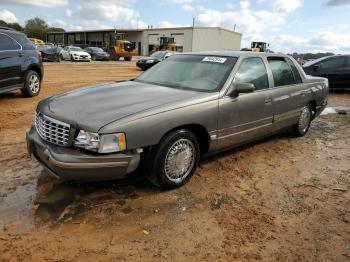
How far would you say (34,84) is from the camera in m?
9.43

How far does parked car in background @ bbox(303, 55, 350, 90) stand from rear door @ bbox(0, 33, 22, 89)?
1041 cm

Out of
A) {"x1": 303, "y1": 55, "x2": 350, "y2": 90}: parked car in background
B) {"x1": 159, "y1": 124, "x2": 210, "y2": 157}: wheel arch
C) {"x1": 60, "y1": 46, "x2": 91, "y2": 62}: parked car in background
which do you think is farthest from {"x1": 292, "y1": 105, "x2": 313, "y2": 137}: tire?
{"x1": 60, "y1": 46, "x2": 91, "y2": 62}: parked car in background

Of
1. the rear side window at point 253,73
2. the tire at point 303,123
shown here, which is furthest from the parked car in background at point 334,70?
the rear side window at point 253,73

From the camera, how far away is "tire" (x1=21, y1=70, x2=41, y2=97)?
29.8ft

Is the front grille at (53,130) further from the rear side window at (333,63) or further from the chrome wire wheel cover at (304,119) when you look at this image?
the rear side window at (333,63)

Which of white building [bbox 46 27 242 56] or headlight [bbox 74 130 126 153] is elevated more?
white building [bbox 46 27 242 56]

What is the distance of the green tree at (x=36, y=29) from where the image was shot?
277 feet

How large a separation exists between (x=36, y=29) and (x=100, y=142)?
92128 millimetres

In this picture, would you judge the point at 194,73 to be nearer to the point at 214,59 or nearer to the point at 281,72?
the point at 214,59

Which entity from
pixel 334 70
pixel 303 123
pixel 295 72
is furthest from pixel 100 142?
pixel 334 70

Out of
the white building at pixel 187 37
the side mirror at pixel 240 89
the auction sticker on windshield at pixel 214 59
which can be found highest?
the white building at pixel 187 37

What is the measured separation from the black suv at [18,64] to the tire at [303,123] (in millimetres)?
6474

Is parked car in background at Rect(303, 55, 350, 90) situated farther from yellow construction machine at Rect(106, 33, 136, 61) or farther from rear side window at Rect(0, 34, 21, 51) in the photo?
yellow construction machine at Rect(106, 33, 136, 61)

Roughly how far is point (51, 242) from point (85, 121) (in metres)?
1.13
